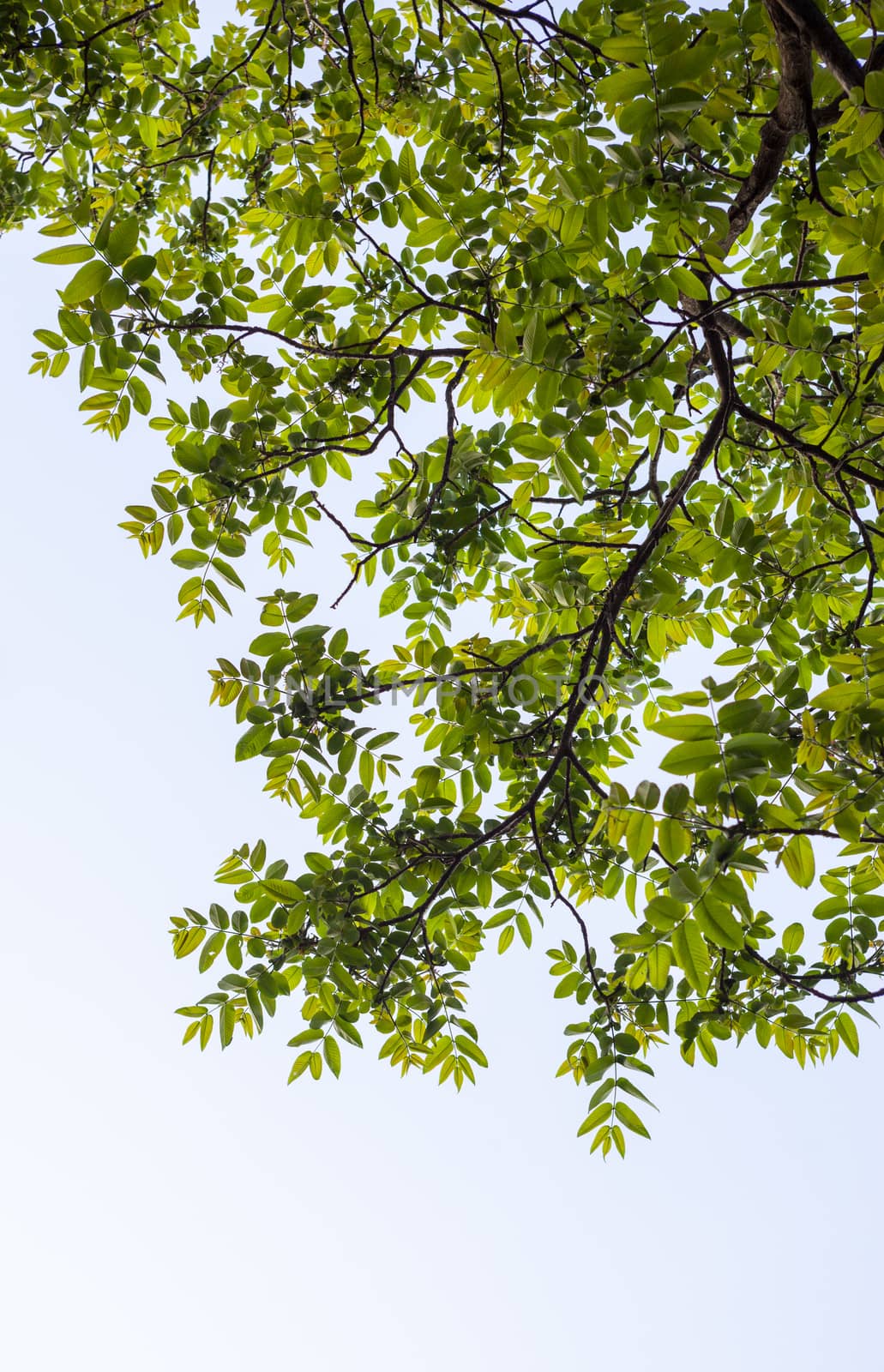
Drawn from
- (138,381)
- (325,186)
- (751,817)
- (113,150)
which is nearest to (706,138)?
(325,186)

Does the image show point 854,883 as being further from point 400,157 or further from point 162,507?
point 400,157

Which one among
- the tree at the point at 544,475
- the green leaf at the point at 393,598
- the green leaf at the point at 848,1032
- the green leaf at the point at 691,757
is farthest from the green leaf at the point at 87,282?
the green leaf at the point at 848,1032

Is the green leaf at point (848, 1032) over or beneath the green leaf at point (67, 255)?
beneath

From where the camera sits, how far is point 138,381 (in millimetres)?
2188

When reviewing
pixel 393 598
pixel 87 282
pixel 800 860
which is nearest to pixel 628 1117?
pixel 800 860

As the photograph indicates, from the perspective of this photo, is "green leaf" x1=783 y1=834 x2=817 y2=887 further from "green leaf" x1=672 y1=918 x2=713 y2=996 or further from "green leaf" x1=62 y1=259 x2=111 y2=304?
"green leaf" x1=62 y1=259 x2=111 y2=304

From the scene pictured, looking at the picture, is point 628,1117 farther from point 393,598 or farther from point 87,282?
point 87,282

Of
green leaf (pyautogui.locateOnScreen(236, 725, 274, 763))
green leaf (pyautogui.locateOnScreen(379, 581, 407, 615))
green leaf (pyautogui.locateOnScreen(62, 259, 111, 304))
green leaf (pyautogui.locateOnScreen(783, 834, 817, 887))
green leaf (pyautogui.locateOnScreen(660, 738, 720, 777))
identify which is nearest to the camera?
green leaf (pyautogui.locateOnScreen(660, 738, 720, 777))

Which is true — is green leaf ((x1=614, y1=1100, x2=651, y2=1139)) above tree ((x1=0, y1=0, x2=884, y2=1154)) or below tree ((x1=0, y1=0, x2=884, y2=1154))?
below

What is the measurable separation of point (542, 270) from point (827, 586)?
1520mm

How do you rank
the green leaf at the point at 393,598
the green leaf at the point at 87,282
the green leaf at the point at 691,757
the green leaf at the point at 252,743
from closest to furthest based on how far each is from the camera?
the green leaf at the point at 691,757, the green leaf at the point at 87,282, the green leaf at the point at 252,743, the green leaf at the point at 393,598

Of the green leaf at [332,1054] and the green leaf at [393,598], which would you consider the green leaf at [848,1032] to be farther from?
the green leaf at [393,598]

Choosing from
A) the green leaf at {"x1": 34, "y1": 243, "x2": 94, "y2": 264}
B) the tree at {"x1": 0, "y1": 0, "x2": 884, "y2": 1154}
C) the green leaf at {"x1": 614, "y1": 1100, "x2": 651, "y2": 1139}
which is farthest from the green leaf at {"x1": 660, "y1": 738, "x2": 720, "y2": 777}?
the green leaf at {"x1": 34, "y1": 243, "x2": 94, "y2": 264}

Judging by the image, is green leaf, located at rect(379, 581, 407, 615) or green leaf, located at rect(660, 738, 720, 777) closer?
green leaf, located at rect(660, 738, 720, 777)
